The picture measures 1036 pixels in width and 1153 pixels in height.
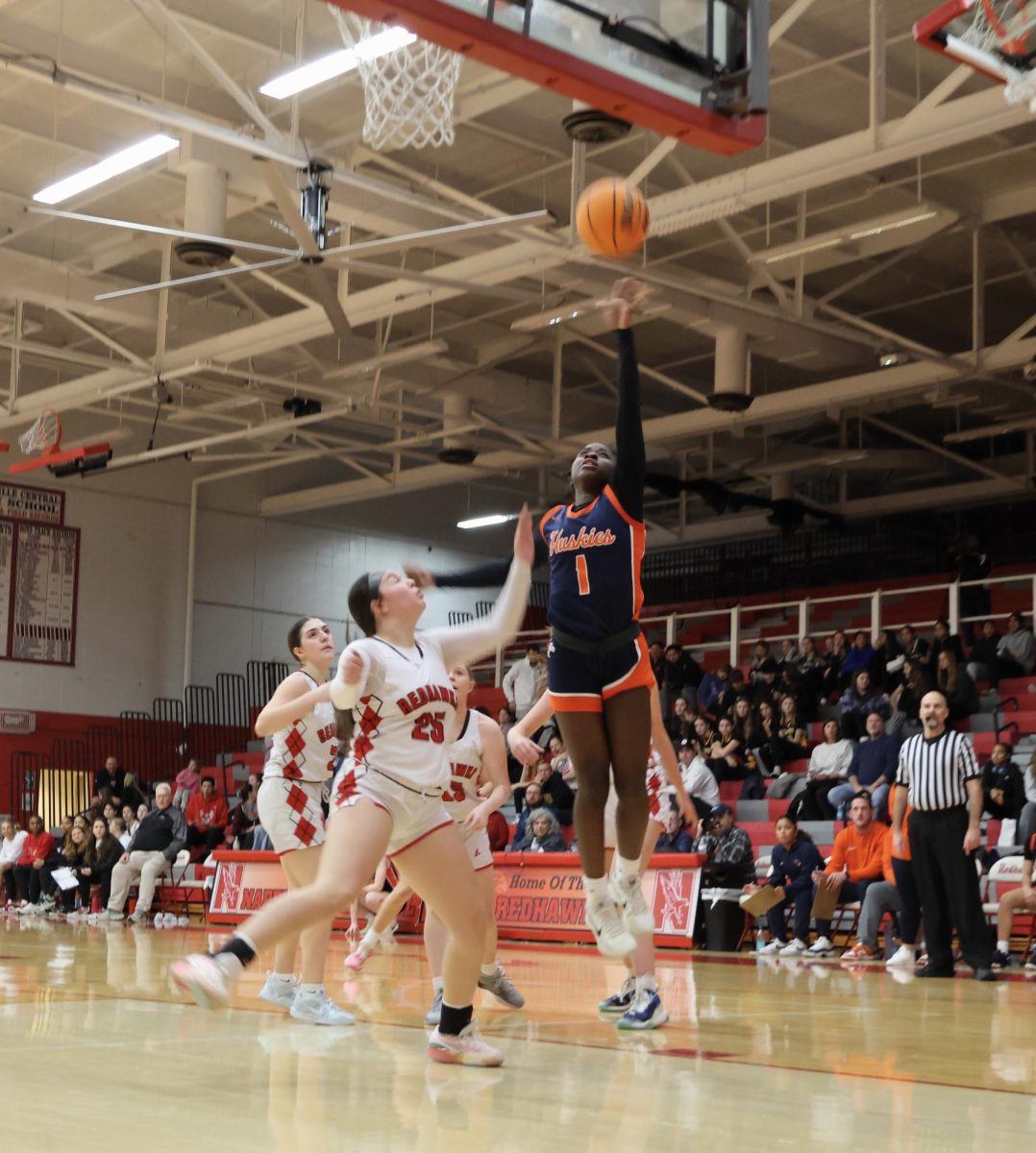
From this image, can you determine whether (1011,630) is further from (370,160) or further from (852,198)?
(370,160)

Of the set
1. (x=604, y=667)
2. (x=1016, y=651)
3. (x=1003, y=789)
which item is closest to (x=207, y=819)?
(x=1016, y=651)

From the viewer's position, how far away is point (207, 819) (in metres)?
23.4

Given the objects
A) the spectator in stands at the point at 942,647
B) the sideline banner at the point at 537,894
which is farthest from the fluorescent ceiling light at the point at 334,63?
the spectator in stands at the point at 942,647

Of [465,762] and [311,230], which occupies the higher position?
[311,230]

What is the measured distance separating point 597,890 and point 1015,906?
7.64 metres

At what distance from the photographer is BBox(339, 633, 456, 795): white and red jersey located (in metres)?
5.59

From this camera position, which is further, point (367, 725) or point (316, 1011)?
point (316, 1011)

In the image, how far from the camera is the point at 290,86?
45.9ft

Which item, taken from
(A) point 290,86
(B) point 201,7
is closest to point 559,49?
(A) point 290,86

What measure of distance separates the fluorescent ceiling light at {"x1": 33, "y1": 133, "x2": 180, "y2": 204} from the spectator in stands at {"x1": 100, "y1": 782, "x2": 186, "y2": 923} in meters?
9.33

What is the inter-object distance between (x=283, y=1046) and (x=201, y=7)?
12.0 meters

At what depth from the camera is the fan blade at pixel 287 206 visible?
1458 centimetres

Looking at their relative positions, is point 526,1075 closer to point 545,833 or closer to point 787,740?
point 545,833

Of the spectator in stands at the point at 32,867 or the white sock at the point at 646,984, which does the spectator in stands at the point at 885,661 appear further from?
the white sock at the point at 646,984
